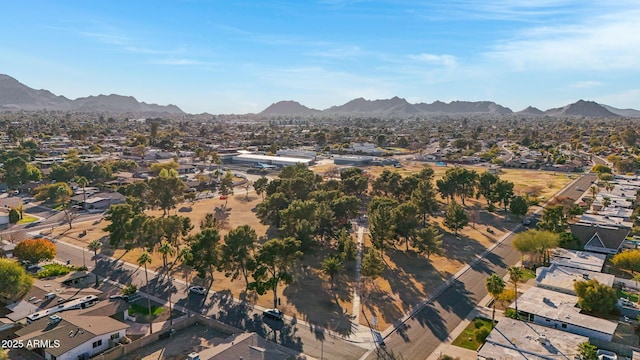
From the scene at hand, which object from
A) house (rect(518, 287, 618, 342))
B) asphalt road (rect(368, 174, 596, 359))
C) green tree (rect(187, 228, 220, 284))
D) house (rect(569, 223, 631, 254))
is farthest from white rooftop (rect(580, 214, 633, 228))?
green tree (rect(187, 228, 220, 284))

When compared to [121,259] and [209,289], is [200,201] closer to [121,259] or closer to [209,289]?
[121,259]

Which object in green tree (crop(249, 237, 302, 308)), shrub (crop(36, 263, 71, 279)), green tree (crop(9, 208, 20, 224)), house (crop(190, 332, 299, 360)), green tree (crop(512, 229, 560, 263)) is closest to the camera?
house (crop(190, 332, 299, 360))

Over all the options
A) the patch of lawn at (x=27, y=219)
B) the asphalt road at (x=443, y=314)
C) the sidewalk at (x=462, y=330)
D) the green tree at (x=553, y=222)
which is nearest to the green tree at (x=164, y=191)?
the patch of lawn at (x=27, y=219)

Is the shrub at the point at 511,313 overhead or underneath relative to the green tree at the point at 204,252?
underneath

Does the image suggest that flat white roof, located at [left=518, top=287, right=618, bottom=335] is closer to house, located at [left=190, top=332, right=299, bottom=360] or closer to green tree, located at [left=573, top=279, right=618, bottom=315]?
green tree, located at [left=573, top=279, right=618, bottom=315]

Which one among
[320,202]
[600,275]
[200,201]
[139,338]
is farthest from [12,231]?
[600,275]

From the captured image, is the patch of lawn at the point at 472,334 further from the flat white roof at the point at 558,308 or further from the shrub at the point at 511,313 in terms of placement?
the flat white roof at the point at 558,308
